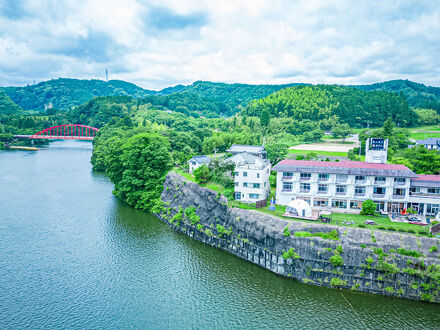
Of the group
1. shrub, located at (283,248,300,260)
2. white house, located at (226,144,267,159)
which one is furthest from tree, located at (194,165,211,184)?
shrub, located at (283,248,300,260)

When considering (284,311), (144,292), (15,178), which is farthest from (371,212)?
(15,178)

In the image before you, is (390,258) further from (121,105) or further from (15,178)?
(121,105)

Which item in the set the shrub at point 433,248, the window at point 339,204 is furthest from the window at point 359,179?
the shrub at point 433,248

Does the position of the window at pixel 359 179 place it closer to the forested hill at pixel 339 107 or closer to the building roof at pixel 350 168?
the building roof at pixel 350 168

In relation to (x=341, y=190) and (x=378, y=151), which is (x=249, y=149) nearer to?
(x=378, y=151)

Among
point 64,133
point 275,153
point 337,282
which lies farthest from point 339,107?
point 64,133

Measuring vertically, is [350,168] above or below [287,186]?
above
